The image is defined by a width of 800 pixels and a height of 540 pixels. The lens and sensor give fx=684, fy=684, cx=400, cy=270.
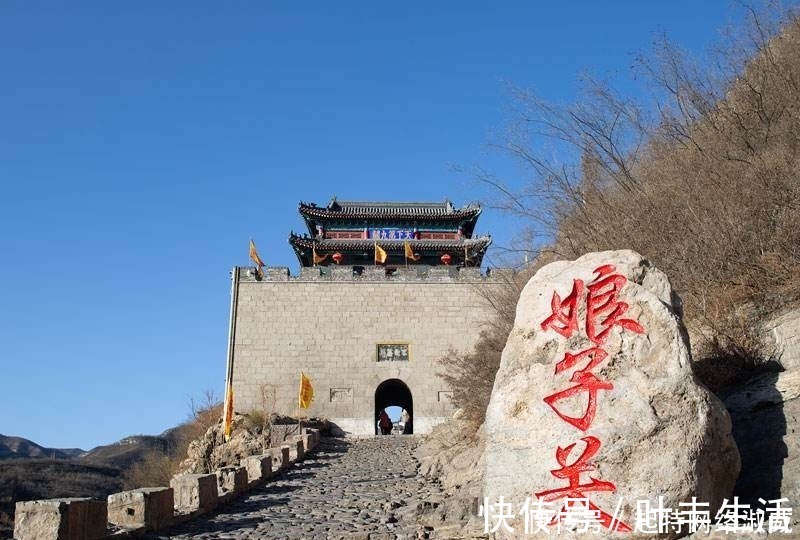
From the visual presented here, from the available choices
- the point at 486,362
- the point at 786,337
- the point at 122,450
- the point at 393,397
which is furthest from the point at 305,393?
the point at 122,450

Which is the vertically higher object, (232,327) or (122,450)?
(232,327)

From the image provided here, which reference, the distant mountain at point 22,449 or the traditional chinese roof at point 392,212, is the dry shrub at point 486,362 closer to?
the traditional chinese roof at point 392,212

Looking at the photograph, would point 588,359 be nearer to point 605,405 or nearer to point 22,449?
point 605,405

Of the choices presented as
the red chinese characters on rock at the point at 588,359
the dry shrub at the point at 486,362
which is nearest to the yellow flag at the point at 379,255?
the dry shrub at the point at 486,362

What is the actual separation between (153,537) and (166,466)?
56.7ft

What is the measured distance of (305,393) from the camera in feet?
63.7

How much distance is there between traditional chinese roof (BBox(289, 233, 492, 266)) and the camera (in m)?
25.0

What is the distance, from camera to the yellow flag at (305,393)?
18.6 meters

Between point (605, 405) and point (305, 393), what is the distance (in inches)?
644

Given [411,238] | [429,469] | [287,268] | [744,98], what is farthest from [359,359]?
[744,98]

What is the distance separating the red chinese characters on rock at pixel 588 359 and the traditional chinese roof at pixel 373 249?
20.6 metres

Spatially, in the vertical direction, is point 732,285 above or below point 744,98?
below

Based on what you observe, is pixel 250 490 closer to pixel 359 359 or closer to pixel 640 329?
pixel 640 329

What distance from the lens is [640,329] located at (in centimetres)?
390
